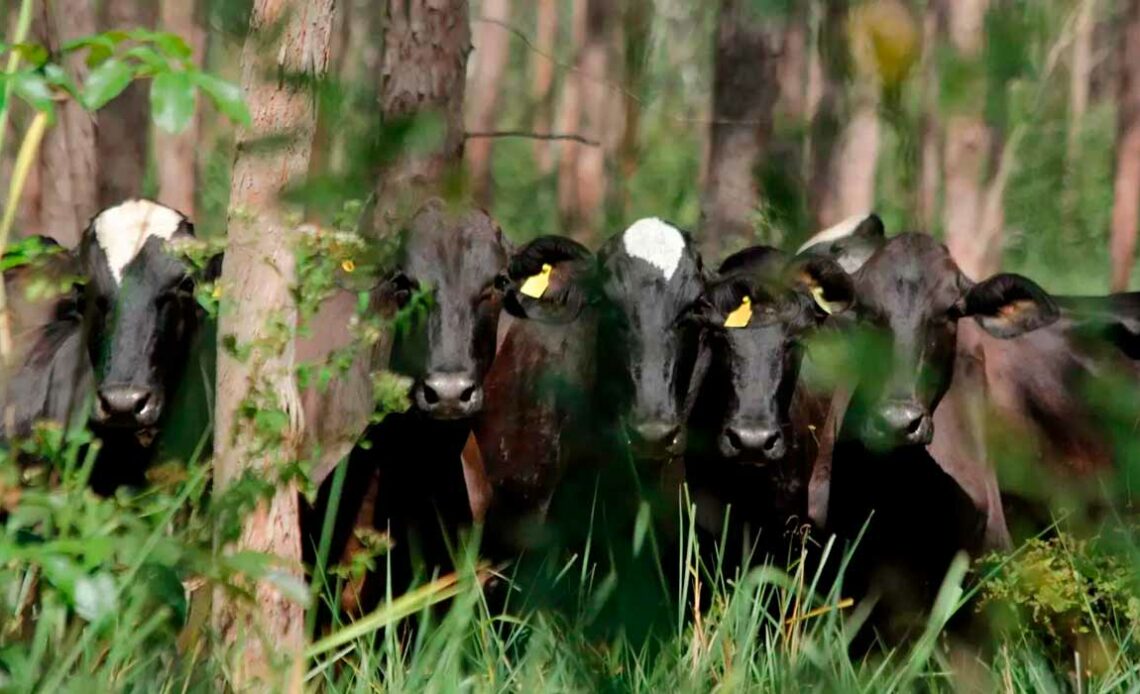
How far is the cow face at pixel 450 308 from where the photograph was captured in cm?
613

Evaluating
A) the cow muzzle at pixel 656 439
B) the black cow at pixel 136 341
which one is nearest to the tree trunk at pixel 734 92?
the cow muzzle at pixel 656 439

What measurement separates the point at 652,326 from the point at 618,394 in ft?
0.98

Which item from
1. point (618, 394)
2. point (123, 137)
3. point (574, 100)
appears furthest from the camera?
point (574, 100)

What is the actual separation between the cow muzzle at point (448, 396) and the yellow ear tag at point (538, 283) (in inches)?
32.1

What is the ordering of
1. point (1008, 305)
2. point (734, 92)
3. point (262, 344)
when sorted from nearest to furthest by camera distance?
point (262, 344) → point (1008, 305) → point (734, 92)

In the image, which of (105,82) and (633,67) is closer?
(633,67)

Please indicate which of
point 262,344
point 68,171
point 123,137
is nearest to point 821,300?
point 262,344

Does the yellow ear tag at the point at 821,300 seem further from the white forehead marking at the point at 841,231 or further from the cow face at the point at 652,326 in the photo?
the white forehead marking at the point at 841,231

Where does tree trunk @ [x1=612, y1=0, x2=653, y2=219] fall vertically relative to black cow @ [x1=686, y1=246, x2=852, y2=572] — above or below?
above

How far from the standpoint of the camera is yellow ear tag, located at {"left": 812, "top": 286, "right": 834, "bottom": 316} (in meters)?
6.70

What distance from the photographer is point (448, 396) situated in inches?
240

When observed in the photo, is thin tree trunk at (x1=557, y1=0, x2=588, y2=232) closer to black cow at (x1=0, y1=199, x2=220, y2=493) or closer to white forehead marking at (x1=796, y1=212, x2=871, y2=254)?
white forehead marking at (x1=796, y1=212, x2=871, y2=254)

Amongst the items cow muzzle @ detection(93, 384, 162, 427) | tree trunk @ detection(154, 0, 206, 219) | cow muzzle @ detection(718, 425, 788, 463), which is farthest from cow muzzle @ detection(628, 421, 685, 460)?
tree trunk @ detection(154, 0, 206, 219)

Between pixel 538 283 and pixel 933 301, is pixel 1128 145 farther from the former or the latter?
pixel 538 283
